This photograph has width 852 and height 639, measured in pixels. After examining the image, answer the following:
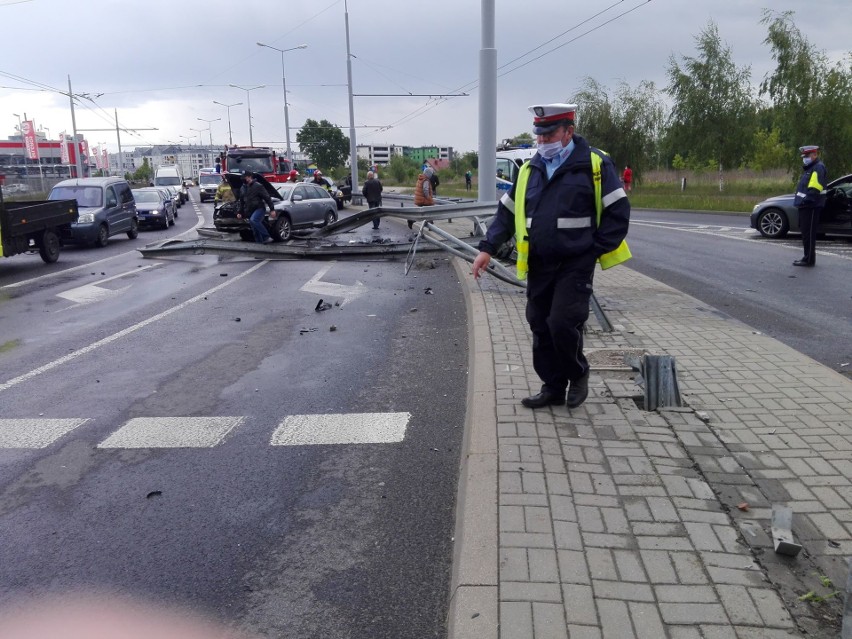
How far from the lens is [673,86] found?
3816 cm

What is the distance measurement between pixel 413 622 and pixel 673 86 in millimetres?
39335

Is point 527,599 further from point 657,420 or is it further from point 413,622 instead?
point 657,420

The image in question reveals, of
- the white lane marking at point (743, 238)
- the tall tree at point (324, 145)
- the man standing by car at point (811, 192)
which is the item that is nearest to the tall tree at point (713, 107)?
the white lane marking at point (743, 238)

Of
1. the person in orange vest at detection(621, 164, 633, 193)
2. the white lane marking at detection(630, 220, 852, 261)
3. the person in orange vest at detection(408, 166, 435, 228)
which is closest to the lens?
the white lane marking at detection(630, 220, 852, 261)

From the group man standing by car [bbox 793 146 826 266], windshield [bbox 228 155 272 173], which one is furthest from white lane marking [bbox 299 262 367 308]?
windshield [bbox 228 155 272 173]

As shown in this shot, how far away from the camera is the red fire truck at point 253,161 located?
119 ft

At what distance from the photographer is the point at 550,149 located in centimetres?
505

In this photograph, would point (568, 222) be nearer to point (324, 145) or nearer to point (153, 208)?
point (153, 208)

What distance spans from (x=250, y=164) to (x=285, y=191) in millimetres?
16007

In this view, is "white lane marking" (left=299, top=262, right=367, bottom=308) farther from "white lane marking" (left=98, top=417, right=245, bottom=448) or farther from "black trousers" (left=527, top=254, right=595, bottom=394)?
"black trousers" (left=527, top=254, right=595, bottom=394)

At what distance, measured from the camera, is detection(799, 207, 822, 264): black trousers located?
13.1 meters

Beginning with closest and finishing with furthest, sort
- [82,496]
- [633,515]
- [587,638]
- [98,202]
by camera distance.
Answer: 1. [587,638]
2. [633,515]
3. [82,496]
4. [98,202]

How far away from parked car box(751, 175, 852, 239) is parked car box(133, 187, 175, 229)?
66.8 ft

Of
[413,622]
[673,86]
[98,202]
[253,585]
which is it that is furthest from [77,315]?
[673,86]
